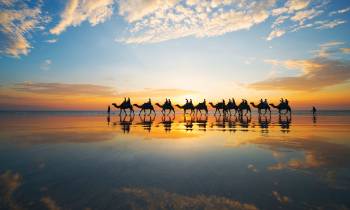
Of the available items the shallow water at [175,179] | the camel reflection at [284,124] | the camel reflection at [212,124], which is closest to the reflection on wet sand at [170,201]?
the shallow water at [175,179]

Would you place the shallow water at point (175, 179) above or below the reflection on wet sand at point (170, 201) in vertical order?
above

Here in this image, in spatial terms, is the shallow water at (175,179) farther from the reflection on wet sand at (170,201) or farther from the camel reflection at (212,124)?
the camel reflection at (212,124)

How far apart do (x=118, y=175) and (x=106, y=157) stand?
218 centimetres

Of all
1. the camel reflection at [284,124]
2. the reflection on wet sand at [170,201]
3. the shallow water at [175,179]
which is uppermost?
the camel reflection at [284,124]

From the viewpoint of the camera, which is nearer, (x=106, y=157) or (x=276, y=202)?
(x=276, y=202)

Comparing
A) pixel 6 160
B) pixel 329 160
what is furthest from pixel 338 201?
pixel 6 160

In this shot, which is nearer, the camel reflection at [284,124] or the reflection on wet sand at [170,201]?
the reflection on wet sand at [170,201]

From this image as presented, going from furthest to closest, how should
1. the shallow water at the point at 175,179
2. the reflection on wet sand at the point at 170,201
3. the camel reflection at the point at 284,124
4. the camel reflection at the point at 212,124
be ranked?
the camel reflection at the point at 212,124, the camel reflection at the point at 284,124, the shallow water at the point at 175,179, the reflection on wet sand at the point at 170,201

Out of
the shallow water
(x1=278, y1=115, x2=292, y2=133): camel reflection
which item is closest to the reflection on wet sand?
the shallow water

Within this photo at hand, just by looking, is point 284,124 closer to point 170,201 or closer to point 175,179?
point 175,179

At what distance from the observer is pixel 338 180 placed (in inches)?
202

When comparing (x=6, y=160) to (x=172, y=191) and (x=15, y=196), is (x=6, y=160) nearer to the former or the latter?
(x=15, y=196)

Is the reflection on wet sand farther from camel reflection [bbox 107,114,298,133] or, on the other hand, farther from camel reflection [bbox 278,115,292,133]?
camel reflection [bbox 278,115,292,133]

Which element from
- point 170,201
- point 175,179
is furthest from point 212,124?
point 170,201
